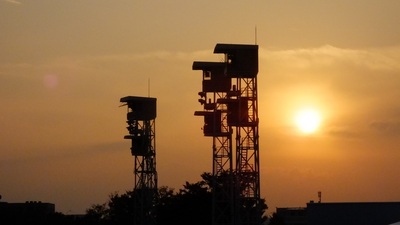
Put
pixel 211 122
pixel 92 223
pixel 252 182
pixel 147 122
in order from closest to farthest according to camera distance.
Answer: pixel 252 182 → pixel 211 122 → pixel 147 122 → pixel 92 223

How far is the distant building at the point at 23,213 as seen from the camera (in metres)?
138

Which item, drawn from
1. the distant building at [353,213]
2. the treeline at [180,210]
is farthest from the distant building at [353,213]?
the treeline at [180,210]

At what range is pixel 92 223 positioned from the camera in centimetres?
14038

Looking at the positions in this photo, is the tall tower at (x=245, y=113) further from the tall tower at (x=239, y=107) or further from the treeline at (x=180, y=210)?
the treeline at (x=180, y=210)

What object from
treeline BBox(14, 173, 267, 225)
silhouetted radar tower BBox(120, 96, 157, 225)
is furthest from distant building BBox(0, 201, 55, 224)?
silhouetted radar tower BBox(120, 96, 157, 225)

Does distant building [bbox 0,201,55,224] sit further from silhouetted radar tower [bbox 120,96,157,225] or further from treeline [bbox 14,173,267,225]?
silhouetted radar tower [bbox 120,96,157,225]

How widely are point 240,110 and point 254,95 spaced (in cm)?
169

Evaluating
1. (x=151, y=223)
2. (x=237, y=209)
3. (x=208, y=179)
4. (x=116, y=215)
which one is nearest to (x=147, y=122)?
(x=151, y=223)

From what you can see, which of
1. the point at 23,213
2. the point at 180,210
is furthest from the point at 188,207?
the point at 23,213

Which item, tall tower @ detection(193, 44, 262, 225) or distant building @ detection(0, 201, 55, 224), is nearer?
tall tower @ detection(193, 44, 262, 225)

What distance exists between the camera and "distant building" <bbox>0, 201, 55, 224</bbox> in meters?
138

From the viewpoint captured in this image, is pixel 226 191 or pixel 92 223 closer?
pixel 226 191

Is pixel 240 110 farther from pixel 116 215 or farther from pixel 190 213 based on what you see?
pixel 116 215

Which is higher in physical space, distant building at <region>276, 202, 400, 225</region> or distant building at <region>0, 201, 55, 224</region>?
distant building at <region>0, 201, 55, 224</region>
